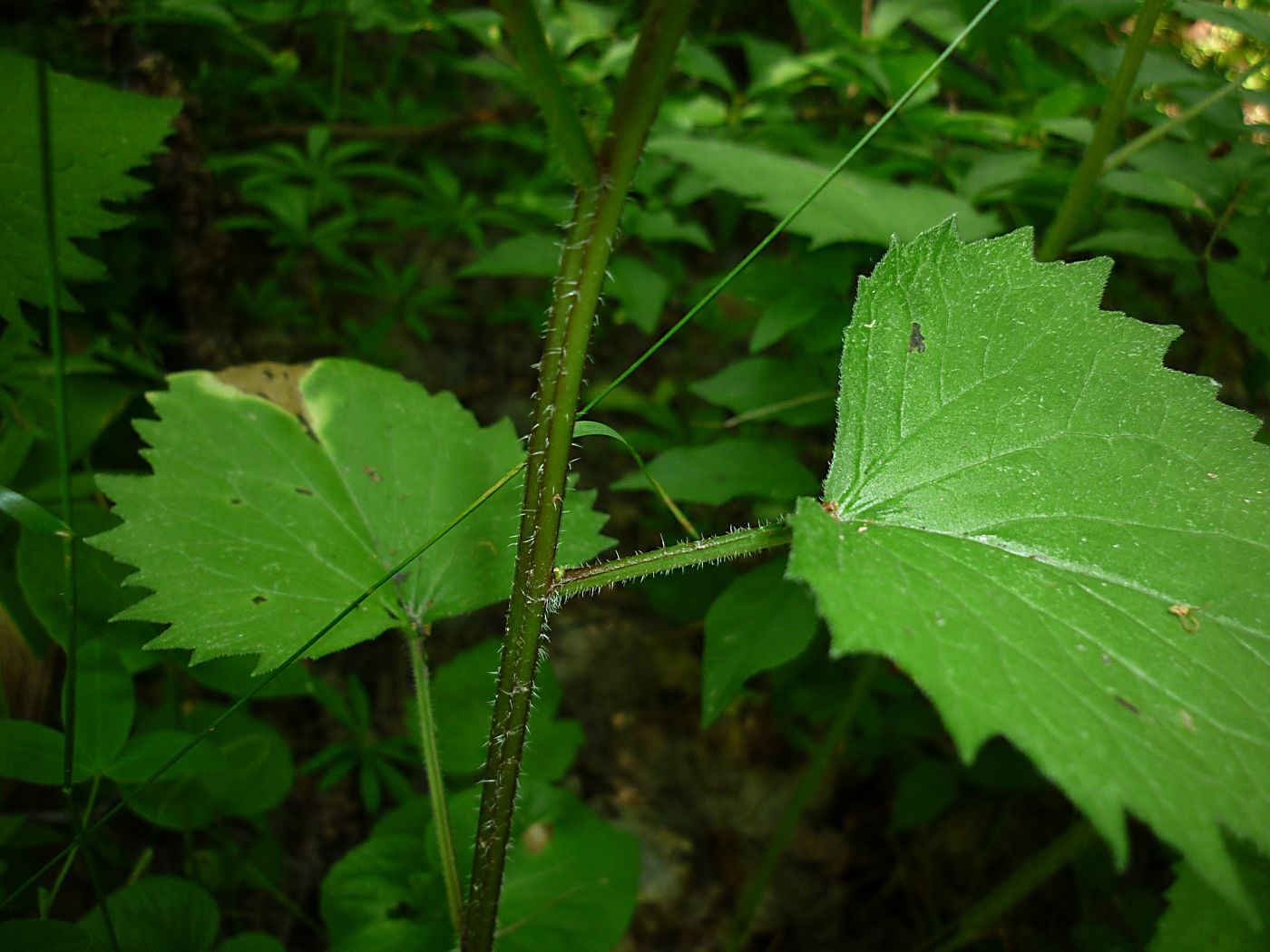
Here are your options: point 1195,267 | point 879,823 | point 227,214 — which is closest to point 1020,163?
point 1195,267

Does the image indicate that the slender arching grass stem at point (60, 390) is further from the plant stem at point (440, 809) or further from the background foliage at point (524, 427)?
the plant stem at point (440, 809)

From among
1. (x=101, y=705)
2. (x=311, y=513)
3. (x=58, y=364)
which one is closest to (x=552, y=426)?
(x=58, y=364)

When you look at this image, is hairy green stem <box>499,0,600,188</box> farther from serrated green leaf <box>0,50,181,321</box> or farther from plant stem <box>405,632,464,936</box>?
serrated green leaf <box>0,50,181,321</box>

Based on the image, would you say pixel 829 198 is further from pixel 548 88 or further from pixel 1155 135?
pixel 548 88

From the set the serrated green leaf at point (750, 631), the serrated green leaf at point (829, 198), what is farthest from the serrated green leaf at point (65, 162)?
the serrated green leaf at point (750, 631)

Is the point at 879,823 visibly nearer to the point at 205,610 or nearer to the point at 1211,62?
the point at 205,610

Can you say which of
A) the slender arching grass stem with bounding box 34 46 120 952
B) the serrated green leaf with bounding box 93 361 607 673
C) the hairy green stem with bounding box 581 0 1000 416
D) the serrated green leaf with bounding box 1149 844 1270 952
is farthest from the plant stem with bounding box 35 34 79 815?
the serrated green leaf with bounding box 1149 844 1270 952
